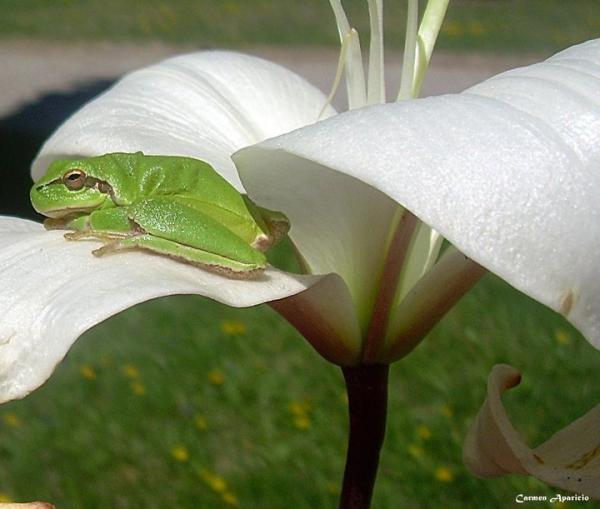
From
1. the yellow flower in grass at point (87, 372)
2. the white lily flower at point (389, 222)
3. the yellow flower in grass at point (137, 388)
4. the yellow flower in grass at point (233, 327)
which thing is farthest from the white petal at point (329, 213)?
the yellow flower in grass at point (233, 327)

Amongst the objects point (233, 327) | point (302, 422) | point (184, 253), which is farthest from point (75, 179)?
point (233, 327)

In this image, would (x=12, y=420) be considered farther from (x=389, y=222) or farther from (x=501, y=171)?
(x=501, y=171)

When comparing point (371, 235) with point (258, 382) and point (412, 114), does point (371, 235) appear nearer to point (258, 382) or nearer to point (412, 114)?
point (412, 114)

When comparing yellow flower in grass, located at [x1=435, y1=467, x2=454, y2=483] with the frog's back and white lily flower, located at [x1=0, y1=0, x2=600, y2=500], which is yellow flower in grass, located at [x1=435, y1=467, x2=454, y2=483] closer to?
white lily flower, located at [x1=0, y1=0, x2=600, y2=500]

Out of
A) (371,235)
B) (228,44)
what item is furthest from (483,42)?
(371,235)

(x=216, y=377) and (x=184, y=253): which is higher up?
(x=184, y=253)
